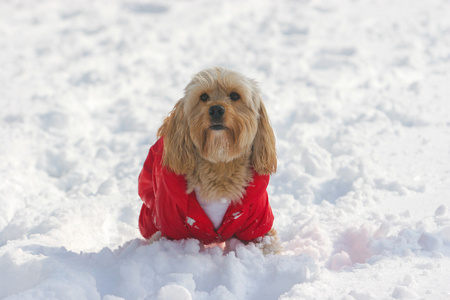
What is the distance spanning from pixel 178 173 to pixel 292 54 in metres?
5.59

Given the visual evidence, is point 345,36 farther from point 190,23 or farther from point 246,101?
point 246,101

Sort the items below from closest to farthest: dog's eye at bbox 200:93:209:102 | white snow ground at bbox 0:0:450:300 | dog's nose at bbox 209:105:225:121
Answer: white snow ground at bbox 0:0:450:300 < dog's nose at bbox 209:105:225:121 < dog's eye at bbox 200:93:209:102

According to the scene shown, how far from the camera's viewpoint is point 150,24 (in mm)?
9703

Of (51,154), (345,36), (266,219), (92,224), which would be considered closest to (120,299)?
(266,219)

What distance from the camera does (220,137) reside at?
2.88 metres

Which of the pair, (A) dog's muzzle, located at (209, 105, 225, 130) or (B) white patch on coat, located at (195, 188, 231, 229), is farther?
(B) white patch on coat, located at (195, 188, 231, 229)

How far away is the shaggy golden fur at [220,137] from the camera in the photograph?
Result: 292cm

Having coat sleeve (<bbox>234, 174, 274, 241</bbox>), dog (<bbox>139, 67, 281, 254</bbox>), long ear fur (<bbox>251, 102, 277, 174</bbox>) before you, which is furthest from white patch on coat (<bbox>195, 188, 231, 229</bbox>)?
long ear fur (<bbox>251, 102, 277, 174</bbox>)

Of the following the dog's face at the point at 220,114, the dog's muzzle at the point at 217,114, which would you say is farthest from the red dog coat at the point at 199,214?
the dog's muzzle at the point at 217,114

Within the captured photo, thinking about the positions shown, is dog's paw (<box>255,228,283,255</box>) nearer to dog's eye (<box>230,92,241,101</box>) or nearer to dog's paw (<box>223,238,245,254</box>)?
dog's paw (<box>223,238,245,254</box>)

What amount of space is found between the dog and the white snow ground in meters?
0.19

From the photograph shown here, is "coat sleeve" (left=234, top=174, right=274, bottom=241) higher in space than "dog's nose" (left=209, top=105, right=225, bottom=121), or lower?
lower

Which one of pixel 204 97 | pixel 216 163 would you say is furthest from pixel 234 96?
pixel 216 163

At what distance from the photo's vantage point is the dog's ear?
301 cm
